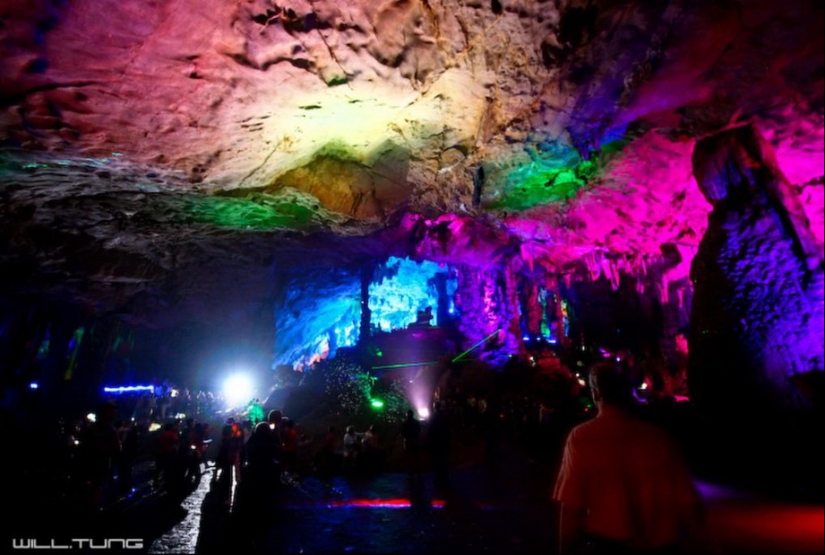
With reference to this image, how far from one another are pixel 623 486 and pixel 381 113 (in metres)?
6.78

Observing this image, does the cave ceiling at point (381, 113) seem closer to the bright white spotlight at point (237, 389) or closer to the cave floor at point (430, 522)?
the cave floor at point (430, 522)

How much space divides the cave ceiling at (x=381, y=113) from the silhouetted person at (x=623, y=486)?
16.8 feet

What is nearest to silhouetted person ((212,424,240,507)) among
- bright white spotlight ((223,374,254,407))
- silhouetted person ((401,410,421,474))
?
silhouetted person ((401,410,421,474))

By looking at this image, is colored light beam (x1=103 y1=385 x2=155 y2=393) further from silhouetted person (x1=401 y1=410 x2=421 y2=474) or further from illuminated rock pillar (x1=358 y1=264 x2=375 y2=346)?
silhouetted person (x1=401 y1=410 x2=421 y2=474)

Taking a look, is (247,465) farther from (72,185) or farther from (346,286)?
(346,286)

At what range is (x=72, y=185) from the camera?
8266 millimetres

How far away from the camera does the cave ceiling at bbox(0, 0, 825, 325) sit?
4.98m

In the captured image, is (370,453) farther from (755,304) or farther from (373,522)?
(755,304)

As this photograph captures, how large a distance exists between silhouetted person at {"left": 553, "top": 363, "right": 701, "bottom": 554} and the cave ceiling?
5135 millimetres

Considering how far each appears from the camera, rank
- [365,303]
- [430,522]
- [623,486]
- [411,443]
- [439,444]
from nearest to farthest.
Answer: [623,486], [430,522], [439,444], [411,443], [365,303]

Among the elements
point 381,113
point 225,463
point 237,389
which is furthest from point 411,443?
point 237,389

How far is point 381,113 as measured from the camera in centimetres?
725

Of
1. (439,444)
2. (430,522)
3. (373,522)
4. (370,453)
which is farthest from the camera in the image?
(370,453)

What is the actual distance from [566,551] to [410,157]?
316 inches
